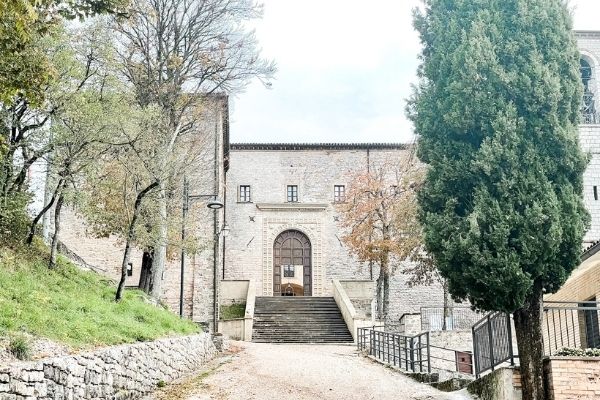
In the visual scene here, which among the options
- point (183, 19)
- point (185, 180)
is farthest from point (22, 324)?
point (183, 19)

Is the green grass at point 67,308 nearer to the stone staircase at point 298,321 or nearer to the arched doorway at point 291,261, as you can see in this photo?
the stone staircase at point 298,321

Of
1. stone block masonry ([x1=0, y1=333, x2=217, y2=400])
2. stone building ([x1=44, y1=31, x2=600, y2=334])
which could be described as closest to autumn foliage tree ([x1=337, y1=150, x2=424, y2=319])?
stone building ([x1=44, y1=31, x2=600, y2=334])

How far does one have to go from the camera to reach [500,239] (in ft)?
30.8

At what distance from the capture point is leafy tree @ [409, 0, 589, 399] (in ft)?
30.9

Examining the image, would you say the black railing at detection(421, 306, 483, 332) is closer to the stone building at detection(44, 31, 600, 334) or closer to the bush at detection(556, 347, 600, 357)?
the stone building at detection(44, 31, 600, 334)

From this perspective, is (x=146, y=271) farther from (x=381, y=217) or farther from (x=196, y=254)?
(x=381, y=217)

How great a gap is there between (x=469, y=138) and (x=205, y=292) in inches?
716

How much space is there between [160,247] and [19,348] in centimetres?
1191

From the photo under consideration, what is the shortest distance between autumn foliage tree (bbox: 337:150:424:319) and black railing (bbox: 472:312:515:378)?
13.7 metres

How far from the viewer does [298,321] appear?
85.4 ft

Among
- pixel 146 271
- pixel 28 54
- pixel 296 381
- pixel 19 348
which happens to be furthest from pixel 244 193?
pixel 19 348

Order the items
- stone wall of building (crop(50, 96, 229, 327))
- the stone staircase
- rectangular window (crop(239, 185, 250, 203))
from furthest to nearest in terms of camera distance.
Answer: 1. rectangular window (crop(239, 185, 250, 203))
2. stone wall of building (crop(50, 96, 229, 327))
3. the stone staircase

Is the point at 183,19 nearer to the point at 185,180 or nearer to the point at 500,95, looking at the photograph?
the point at 185,180

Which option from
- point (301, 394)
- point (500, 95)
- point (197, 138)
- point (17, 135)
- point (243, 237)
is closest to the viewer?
point (500, 95)
